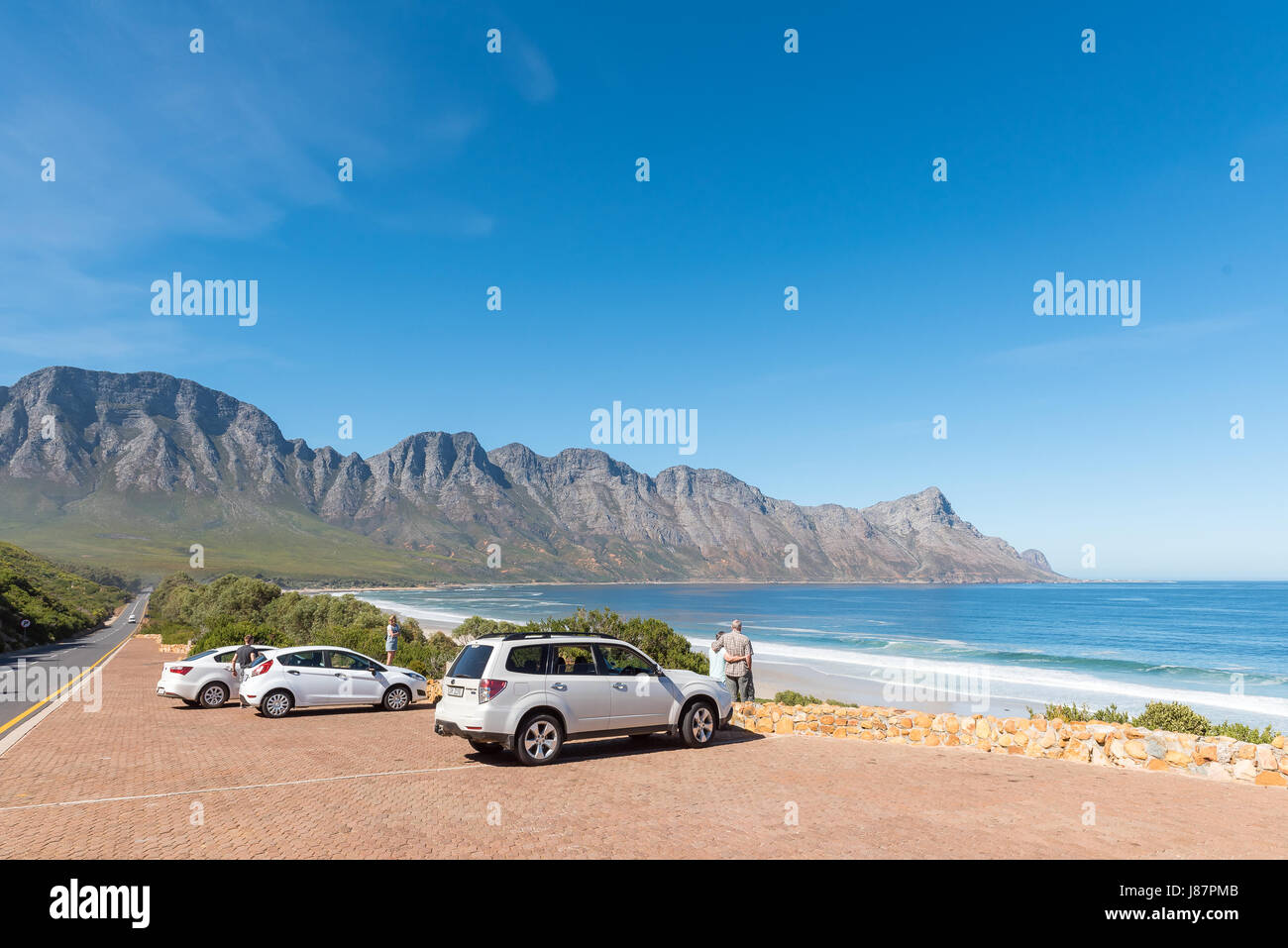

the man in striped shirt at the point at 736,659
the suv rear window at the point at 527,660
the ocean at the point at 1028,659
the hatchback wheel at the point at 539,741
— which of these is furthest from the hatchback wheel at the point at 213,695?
the ocean at the point at 1028,659

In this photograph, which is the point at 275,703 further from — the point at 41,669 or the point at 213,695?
the point at 41,669

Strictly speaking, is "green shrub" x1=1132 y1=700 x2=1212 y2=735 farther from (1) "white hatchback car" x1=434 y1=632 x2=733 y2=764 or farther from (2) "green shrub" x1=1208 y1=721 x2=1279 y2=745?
(1) "white hatchback car" x1=434 y1=632 x2=733 y2=764

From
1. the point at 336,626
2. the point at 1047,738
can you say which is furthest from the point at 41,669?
the point at 1047,738

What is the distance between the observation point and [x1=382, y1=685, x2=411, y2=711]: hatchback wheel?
18406mm

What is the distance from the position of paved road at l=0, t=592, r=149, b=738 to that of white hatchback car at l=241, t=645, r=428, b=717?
4782mm

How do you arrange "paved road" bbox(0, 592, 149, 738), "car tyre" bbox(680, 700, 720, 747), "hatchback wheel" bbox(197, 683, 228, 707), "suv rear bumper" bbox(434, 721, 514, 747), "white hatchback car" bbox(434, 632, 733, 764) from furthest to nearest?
"paved road" bbox(0, 592, 149, 738) < "hatchback wheel" bbox(197, 683, 228, 707) < "car tyre" bbox(680, 700, 720, 747) < "white hatchback car" bbox(434, 632, 733, 764) < "suv rear bumper" bbox(434, 721, 514, 747)

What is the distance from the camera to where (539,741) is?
444 inches

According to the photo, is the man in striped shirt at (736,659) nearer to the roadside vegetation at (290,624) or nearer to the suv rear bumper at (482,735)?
the suv rear bumper at (482,735)

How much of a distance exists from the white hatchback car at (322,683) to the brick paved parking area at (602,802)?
319 centimetres

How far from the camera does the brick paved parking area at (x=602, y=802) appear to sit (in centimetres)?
736

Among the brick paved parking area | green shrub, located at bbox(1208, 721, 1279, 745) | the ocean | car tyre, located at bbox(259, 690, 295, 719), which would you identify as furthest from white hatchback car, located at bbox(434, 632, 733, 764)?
the ocean
